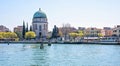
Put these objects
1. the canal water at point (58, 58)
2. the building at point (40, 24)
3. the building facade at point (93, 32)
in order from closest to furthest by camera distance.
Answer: the canal water at point (58, 58) < the building at point (40, 24) < the building facade at point (93, 32)

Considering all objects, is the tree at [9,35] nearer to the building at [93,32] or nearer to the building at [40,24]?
the building at [40,24]

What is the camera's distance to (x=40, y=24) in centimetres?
12300

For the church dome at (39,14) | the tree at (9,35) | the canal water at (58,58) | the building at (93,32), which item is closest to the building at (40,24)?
the church dome at (39,14)

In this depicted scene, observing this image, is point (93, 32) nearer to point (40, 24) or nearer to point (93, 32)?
point (93, 32)

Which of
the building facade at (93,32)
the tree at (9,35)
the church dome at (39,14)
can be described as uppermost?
the church dome at (39,14)

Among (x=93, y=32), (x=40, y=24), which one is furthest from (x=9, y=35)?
(x=93, y=32)

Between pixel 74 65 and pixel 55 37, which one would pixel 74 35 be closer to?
pixel 55 37

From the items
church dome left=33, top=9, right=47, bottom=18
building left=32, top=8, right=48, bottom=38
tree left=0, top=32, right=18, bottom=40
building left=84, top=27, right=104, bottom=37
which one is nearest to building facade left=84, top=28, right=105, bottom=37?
building left=84, top=27, right=104, bottom=37

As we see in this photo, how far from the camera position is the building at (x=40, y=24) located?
122938mm

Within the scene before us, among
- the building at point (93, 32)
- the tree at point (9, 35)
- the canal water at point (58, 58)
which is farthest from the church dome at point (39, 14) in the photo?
the canal water at point (58, 58)

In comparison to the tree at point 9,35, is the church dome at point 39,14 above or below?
above

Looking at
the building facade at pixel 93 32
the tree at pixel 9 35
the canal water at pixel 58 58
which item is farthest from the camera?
the building facade at pixel 93 32

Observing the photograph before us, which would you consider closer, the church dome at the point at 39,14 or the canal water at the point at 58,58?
the canal water at the point at 58,58

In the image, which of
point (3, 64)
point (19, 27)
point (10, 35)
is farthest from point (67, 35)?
point (3, 64)
